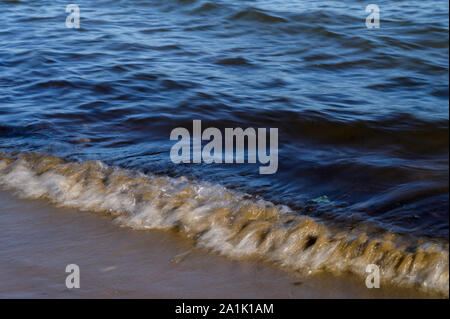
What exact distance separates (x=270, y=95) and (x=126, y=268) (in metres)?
2.58

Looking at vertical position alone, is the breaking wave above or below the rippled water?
below

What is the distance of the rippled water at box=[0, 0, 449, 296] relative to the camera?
3576mm

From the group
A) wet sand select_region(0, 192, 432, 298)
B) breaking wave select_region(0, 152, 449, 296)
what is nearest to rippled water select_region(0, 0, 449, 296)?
breaking wave select_region(0, 152, 449, 296)

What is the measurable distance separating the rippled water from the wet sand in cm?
58

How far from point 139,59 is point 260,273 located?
3.98 metres

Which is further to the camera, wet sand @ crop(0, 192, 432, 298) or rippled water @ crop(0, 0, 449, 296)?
rippled water @ crop(0, 0, 449, 296)

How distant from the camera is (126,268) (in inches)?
113

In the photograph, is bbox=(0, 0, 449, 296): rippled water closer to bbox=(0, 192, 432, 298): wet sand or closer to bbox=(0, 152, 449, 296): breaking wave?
bbox=(0, 152, 449, 296): breaking wave

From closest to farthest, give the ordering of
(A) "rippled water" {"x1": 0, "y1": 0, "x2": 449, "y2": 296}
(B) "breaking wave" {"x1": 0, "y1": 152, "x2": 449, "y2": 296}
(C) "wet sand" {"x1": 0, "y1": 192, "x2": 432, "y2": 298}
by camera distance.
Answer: (C) "wet sand" {"x1": 0, "y1": 192, "x2": 432, "y2": 298}, (B) "breaking wave" {"x1": 0, "y1": 152, "x2": 449, "y2": 296}, (A) "rippled water" {"x1": 0, "y1": 0, "x2": 449, "y2": 296}

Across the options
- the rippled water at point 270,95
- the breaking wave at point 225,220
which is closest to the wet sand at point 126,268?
the breaking wave at point 225,220

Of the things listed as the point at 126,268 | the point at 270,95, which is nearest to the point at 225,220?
the point at 126,268

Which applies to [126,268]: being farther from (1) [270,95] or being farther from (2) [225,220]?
(1) [270,95]

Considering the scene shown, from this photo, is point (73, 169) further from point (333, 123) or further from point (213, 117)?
point (333, 123)

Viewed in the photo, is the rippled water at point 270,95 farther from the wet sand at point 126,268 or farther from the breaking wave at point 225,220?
the wet sand at point 126,268
